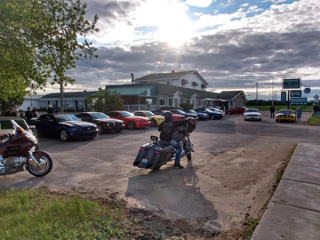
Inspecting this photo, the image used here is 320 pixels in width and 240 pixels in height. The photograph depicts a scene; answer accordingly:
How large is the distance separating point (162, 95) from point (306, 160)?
35.6 meters

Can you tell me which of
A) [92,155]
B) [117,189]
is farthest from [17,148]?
[92,155]

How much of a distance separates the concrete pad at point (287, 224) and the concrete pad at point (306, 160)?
3782 millimetres

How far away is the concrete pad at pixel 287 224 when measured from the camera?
11.1 ft

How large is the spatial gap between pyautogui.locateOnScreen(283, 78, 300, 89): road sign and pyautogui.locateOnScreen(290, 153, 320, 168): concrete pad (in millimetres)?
39572

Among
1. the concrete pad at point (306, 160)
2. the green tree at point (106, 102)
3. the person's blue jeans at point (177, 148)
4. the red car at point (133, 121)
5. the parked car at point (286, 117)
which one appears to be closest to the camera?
the concrete pad at point (306, 160)

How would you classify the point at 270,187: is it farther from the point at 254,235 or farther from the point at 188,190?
the point at 254,235

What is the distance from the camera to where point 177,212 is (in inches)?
180

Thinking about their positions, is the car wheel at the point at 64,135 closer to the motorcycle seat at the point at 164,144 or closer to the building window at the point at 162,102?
the motorcycle seat at the point at 164,144

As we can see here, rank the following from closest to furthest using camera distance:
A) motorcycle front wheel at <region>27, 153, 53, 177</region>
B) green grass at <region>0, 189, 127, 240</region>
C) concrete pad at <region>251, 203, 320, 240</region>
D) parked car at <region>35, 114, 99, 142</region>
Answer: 1. concrete pad at <region>251, 203, 320, 240</region>
2. green grass at <region>0, 189, 127, 240</region>
3. motorcycle front wheel at <region>27, 153, 53, 177</region>
4. parked car at <region>35, 114, 99, 142</region>

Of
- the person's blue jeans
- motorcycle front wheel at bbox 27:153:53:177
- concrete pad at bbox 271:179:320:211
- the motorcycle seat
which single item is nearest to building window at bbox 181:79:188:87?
the person's blue jeans

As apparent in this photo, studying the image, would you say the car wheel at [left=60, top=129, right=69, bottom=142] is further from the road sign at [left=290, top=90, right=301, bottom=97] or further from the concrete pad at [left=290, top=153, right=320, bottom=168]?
the road sign at [left=290, top=90, right=301, bottom=97]

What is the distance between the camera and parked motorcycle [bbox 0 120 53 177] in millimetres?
6418

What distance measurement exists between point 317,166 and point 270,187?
2336mm

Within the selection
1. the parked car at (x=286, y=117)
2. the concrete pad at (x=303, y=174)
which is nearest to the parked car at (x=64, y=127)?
the concrete pad at (x=303, y=174)
